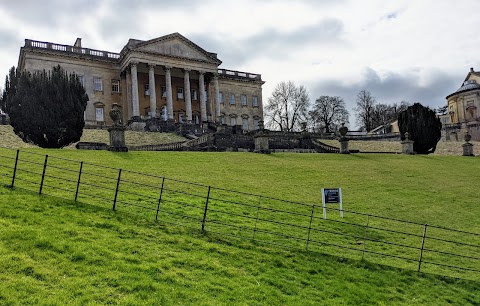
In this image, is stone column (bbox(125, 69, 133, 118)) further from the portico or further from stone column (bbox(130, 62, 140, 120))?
stone column (bbox(130, 62, 140, 120))

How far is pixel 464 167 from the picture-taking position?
2786cm

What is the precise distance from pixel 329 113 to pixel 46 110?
58.7 metres

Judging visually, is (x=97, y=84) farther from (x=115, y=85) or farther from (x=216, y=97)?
(x=216, y=97)

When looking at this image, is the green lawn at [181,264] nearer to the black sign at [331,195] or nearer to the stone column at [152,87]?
the black sign at [331,195]

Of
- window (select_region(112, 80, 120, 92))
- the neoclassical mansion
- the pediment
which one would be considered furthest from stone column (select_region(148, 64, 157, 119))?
window (select_region(112, 80, 120, 92))

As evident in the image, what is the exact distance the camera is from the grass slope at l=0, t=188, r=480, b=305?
6.84 metres

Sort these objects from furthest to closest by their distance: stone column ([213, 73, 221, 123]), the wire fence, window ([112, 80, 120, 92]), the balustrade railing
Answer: stone column ([213, 73, 221, 123]) < window ([112, 80, 120, 92]) < the balustrade railing < the wire fence

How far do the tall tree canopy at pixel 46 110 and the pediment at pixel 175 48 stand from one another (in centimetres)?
2410

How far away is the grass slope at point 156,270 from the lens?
684 cm

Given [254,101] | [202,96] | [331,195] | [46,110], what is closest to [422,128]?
[331,195]

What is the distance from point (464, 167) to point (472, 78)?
56149mm

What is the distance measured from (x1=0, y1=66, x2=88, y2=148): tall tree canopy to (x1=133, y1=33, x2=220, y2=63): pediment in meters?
24.1

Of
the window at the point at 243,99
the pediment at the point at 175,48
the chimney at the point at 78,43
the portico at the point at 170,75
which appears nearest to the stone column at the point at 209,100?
the portico at the point at 170,75

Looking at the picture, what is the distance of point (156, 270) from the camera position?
7.81 meters
